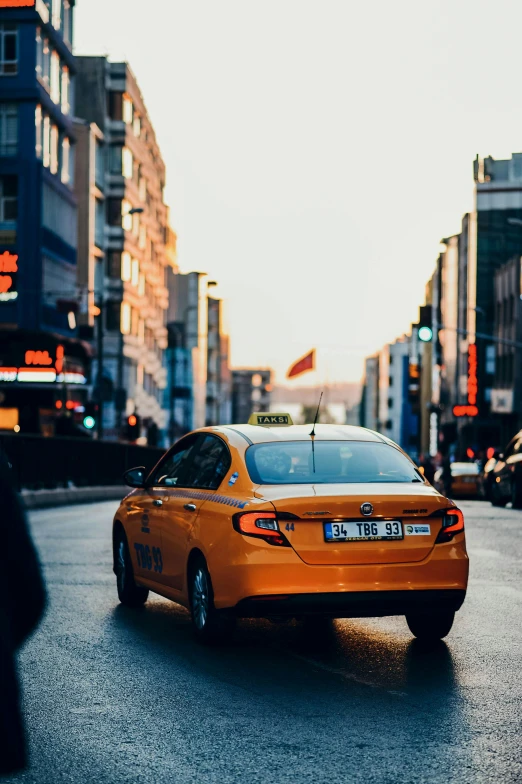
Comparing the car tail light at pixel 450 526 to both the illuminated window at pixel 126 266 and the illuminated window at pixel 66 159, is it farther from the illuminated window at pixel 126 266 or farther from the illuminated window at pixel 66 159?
the illuminated window at pixel 126 266

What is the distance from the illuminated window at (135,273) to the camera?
286 ft

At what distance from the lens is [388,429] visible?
198 meters

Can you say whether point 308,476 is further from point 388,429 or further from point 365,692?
point 388,429

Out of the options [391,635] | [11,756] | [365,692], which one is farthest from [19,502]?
[391,635]

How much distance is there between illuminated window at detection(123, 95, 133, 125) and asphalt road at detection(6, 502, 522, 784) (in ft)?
246

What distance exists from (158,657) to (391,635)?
1953 mm

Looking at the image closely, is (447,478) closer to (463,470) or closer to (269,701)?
(463,470)

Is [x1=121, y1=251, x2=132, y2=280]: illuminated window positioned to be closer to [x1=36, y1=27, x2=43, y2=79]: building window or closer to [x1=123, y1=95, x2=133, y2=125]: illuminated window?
[x1=123, y1=95, x2=133, y2=125]: illuminated window

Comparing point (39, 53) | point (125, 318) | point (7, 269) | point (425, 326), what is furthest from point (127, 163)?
point (425, 326)

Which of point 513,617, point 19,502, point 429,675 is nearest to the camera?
point 19,502

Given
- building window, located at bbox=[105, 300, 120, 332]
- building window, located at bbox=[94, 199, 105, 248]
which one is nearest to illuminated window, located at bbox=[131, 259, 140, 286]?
building window, located at bbox=[105, 300, 120, 332]

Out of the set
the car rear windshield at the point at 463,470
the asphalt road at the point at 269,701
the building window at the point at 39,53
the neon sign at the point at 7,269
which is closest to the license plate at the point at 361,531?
the asphalt road at the point at 269,701

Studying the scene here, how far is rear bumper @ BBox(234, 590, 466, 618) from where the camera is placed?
822 centimetres

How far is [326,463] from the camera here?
9203 mm
